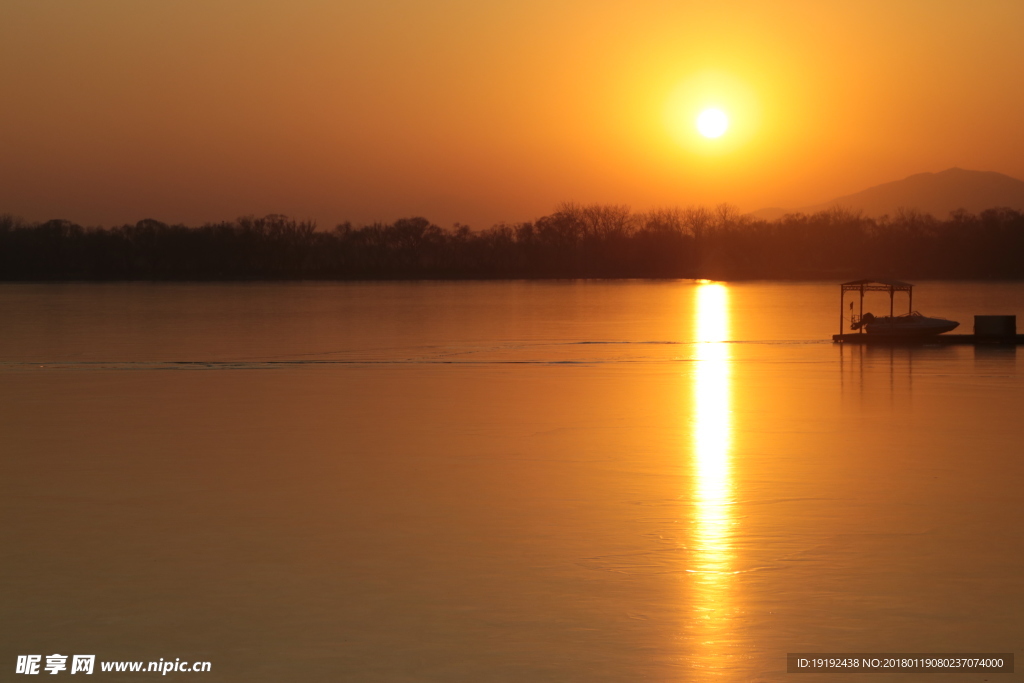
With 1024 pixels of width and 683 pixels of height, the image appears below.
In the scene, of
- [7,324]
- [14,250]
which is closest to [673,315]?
[7,324]

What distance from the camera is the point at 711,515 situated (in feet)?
30.1

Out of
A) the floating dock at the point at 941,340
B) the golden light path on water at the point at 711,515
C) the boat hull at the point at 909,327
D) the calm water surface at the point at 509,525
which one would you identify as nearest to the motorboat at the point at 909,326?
the boat hull at the point at 909,327

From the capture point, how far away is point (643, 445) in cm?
1288

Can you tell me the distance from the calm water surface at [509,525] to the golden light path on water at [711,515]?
0.03 m

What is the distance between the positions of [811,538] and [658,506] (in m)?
1.48

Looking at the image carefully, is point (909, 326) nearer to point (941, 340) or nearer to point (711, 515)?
point (941, 340)

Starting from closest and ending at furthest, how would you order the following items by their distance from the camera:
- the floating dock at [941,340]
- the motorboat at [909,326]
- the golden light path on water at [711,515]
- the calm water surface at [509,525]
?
1. the calm water surface at [509,525]
2. the golden light path on water at [711,515]
3. the floating dock at [941,340]
4. the motorboat at [909,326]

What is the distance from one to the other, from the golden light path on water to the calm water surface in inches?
1.2

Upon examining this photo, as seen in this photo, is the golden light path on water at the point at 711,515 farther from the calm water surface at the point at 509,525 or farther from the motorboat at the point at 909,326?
the motorboat at the point at 909,326

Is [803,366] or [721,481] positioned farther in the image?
[803,366]

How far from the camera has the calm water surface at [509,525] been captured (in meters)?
6.20

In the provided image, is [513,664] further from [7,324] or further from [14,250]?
[14,250]

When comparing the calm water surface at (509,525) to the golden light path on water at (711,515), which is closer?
the calm water surface at (509,525)

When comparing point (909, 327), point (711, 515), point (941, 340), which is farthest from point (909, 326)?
point (711, 515)
